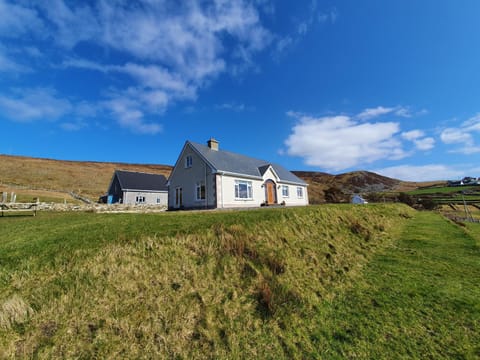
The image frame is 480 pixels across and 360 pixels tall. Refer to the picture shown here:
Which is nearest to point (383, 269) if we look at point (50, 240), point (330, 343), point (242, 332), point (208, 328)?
point (330, 343)

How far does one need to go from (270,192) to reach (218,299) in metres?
20.4

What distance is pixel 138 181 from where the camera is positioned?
40000 mm

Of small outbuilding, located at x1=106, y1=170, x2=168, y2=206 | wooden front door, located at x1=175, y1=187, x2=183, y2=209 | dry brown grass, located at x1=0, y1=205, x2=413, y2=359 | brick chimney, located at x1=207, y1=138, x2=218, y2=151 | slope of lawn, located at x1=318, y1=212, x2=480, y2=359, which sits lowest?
slope of lawn, located at x1=318, y1=212, x2=480, y2=359

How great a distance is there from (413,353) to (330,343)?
1.51m

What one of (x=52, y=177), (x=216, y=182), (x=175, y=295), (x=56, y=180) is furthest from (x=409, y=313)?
(x=52, y=177)

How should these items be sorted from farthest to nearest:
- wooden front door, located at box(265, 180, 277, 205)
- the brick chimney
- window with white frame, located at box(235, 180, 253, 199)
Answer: the brick chimney < wooden front door, located at box(265, 180, 277, 205) < window with white frame, located at box(235, 180, 253, 199)

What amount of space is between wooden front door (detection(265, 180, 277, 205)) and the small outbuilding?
21.7m

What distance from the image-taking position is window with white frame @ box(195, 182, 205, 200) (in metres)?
20.2

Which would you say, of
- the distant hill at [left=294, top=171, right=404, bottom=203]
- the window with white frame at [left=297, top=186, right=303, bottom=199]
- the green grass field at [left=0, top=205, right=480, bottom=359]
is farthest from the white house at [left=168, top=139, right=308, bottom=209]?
the distant hill at [left=294, top=171, right=404, bottom=203]

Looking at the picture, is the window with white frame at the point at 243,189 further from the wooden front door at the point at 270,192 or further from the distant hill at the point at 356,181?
the distant hill at the point at 356,181

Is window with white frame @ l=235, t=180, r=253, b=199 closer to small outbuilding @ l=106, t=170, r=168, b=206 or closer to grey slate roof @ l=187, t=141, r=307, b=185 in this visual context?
grey slate roof @ l=187, t=141, r=307, b=185

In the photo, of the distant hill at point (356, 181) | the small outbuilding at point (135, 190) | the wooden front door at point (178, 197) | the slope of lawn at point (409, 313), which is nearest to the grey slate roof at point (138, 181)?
the small outbuilding at point (135, 190)

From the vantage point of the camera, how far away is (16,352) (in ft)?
11.1

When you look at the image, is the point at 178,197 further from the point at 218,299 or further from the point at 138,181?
the point at 138,181
